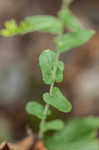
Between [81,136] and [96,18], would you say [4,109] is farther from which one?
[96,18]

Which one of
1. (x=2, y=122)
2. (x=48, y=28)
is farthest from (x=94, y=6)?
(x=48, y=28)

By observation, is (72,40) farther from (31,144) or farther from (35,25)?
(31,144)

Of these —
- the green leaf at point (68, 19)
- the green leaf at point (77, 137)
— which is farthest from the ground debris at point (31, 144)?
the green leaf at point (68, 19)

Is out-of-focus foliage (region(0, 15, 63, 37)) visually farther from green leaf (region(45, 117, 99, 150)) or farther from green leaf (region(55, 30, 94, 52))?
green leaf (region(45, 117, 99, 150))

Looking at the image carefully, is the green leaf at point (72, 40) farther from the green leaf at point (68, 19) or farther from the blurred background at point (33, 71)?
the blurred background at point (33, 71)

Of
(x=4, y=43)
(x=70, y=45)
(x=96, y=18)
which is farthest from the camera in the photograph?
(x=96, y=18)

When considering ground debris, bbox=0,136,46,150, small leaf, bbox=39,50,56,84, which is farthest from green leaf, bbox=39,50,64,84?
ground debris, bbox=0,136,46,150
